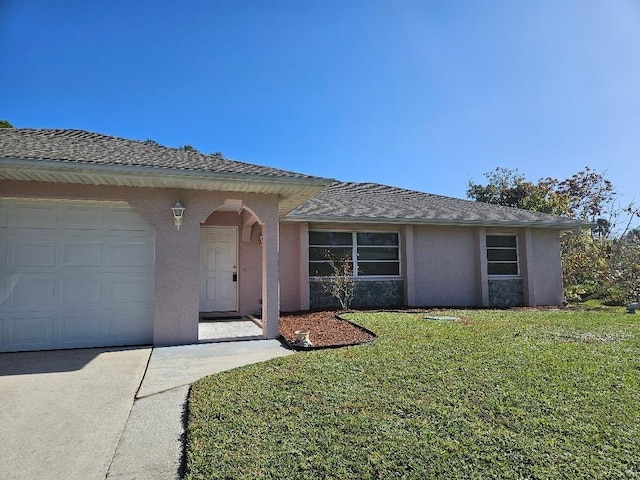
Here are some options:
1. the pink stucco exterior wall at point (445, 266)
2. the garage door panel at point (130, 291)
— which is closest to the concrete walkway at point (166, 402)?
the garage door panel at point (130, 291)

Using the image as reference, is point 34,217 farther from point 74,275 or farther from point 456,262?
point 456,262

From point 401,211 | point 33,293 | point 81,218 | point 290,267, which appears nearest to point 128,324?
point 33,293

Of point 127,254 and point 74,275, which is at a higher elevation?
point 127,254

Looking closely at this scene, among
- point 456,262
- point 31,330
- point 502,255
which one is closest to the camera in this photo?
point 31,330

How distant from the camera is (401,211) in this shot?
43.0 feet

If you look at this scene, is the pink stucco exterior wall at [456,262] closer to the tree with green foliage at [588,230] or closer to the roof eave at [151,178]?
the tree with green foliage at [588,230]

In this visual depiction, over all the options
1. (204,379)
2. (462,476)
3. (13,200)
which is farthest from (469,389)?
(13,200)

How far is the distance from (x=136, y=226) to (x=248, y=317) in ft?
14.0

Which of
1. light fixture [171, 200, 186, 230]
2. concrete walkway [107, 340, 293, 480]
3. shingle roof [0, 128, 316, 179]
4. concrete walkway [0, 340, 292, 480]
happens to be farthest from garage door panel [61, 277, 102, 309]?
shingle roof [0, 128, 316, 179]

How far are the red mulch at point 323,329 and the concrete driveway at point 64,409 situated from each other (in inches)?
116

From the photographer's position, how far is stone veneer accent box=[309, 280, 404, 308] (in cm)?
1194

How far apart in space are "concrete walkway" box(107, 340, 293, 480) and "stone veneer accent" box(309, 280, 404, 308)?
4.71 metres

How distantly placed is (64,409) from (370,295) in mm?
9623

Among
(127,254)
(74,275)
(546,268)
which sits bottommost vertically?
(546,268)
